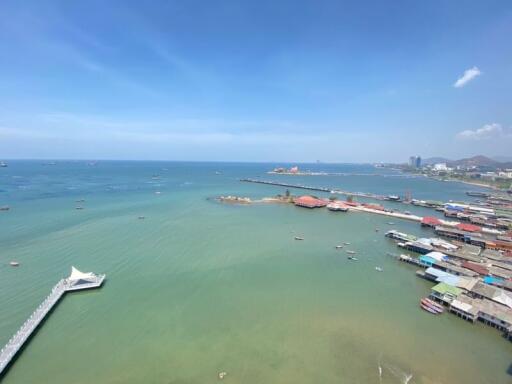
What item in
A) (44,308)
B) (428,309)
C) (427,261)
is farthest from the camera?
(427,261)

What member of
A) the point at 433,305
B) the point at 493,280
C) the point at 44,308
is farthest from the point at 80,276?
the point at 493,280

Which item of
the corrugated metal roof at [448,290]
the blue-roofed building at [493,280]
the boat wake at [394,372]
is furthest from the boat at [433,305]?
the boat wake at [394,372]

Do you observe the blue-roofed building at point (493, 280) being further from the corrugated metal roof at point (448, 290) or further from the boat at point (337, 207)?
the boat at point (337, 207)

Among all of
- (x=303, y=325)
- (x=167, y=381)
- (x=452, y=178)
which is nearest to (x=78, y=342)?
(x=167, y=381)

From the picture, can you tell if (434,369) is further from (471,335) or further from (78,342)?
A: (78,342)

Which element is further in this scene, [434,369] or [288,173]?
[288,173]

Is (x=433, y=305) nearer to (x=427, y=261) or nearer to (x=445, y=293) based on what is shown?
(x=445, y=293)
